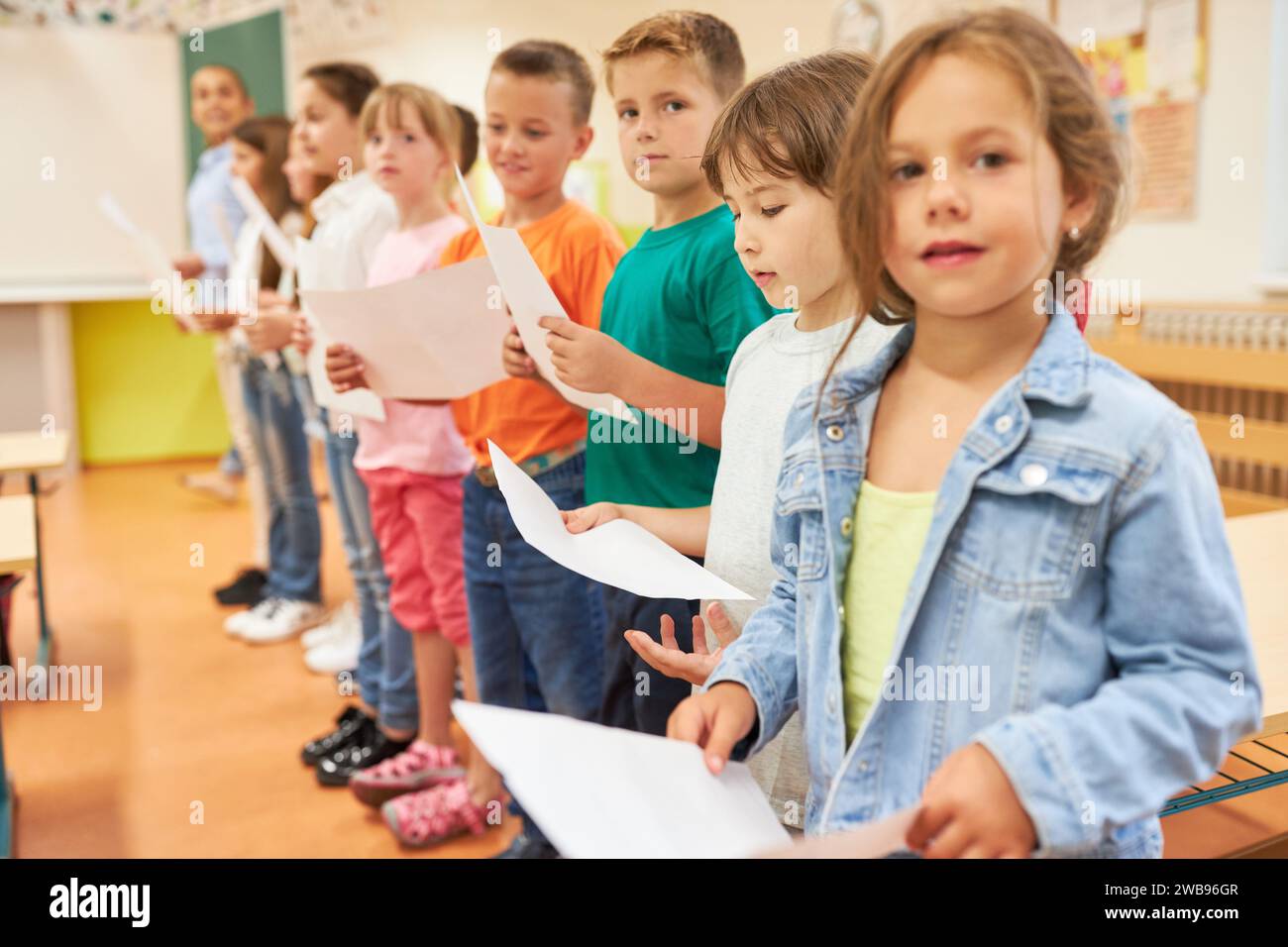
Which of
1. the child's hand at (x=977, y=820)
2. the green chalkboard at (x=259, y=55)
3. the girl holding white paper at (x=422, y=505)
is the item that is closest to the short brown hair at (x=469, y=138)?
the girl holding white paper at (x=422, y=505)

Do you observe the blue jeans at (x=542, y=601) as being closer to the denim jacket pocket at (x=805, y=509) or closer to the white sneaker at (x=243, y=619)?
the denim jacket pocket at (x=805, y=509)

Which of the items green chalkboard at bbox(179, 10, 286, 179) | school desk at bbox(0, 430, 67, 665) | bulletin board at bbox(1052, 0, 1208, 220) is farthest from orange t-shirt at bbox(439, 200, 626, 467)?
green chalkboard at bbox(179, 10, 286, 179)

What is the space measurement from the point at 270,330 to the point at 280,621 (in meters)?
1.31

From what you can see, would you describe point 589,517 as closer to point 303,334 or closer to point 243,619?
point 303,334

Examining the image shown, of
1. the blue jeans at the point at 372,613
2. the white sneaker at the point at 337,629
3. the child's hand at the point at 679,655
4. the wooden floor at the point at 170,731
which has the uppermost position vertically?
the child's hand at the point at 679,655

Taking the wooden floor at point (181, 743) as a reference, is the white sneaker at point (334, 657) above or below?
above

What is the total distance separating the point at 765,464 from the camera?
38.9 inches

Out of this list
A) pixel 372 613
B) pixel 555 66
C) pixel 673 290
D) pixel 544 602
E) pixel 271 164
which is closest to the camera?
pixel 673 290

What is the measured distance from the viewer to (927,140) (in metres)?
0.70

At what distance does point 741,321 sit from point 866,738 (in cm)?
50

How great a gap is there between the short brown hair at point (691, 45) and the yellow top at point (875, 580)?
580 mm

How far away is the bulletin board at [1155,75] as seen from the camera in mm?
3012

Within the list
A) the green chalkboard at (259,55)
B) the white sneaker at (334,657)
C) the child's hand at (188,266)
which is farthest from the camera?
the green chalkboard at (259,55)

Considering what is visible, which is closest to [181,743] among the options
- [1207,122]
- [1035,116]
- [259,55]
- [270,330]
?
[270,330]
